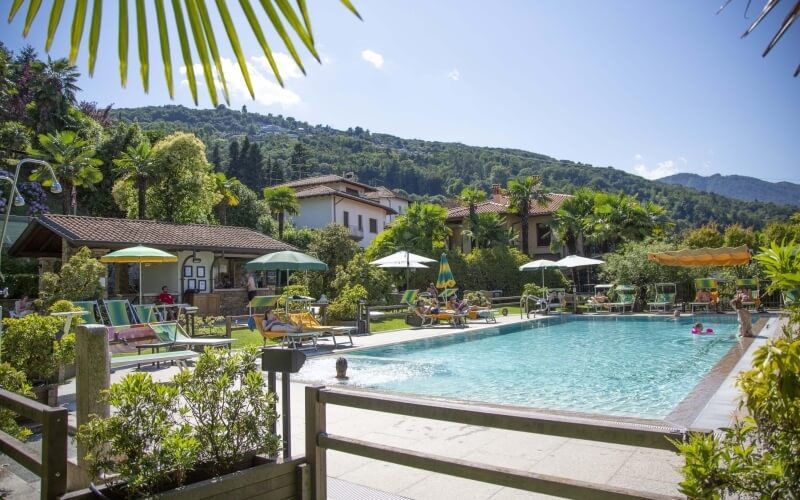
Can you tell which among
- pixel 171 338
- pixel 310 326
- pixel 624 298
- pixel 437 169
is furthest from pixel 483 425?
pixel 437 169

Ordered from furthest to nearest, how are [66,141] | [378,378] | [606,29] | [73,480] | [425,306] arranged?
[66,141]
[425,306]
[378,378]
[606,29]
[73,480]

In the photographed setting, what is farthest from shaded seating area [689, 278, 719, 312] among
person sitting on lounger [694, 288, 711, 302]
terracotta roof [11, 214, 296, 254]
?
terracotta roof [11, 214, 296, 254]

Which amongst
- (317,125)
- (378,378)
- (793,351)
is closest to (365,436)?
(378,378)

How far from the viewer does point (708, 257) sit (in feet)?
65.9

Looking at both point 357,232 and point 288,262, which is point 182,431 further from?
point 357,232

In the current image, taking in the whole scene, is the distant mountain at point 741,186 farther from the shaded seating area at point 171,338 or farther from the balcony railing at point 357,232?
the shaded seating area at point 171,338

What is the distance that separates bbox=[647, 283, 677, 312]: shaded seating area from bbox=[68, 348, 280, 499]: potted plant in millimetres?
21442

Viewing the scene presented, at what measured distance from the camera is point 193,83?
139 centimetres

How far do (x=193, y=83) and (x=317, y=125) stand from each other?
166141mm

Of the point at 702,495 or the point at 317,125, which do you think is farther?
the point at 317,125

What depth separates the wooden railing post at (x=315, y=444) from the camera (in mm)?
3140

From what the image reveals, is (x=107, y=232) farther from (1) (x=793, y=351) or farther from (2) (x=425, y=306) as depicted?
(1) (x=793, y=351)

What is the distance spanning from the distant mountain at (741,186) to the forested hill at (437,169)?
242 feet

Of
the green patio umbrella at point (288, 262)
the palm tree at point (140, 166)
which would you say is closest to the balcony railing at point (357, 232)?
the palm tree at point (140, 166)
